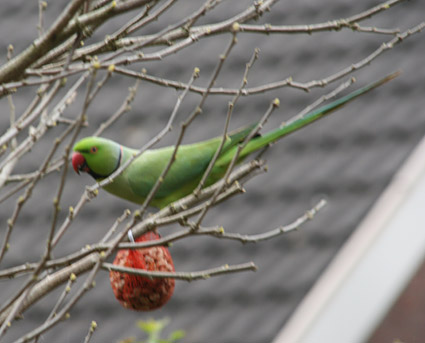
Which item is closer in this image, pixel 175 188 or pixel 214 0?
pixel 214 0

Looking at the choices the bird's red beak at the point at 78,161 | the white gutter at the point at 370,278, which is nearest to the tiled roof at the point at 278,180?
the white gutter at the point at 370,278

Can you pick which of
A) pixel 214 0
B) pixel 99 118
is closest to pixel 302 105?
pixel 99 118

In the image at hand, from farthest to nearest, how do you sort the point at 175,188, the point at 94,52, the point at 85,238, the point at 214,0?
the point at 85,238
the point at 175,188
the point at 214,0
the point at 94,52

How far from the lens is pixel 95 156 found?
2219 millimetres

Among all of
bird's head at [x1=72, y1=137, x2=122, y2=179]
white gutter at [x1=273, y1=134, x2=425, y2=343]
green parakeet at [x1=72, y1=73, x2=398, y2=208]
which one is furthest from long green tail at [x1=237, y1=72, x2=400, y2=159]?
white gutter at [x1=273, y1=134, x2=425, y2=343]

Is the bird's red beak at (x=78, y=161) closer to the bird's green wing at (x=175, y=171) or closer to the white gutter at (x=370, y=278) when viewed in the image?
the bird's green wing at (x=175, y=171)

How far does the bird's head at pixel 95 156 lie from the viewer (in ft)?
7.24

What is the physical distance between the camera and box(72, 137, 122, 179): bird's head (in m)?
2.21

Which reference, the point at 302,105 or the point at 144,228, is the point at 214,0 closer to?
the point at 144,228

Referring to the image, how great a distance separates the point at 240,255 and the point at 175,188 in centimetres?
92

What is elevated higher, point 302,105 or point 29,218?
point 302,105

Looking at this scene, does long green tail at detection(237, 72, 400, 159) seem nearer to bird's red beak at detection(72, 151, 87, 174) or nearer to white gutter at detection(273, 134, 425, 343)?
bird's red beak at detection(72, 151, 87, 174)

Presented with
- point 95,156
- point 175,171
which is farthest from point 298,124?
point 95,156

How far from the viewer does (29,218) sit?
3.47 metres
